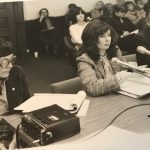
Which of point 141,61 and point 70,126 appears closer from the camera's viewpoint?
point 70,126

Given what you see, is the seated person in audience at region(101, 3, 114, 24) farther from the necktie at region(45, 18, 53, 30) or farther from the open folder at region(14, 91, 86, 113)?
the open folder at region(14, 91, 86, 113)

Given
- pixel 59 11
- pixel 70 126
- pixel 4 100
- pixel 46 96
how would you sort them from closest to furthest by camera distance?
1. pixel 70 126
2. pixel 46 96
3. pixel 4 100
4. pixel 59 11

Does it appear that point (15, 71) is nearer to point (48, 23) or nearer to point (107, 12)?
point (107, 12)

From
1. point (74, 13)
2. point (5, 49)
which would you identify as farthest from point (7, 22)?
point (5, 49)

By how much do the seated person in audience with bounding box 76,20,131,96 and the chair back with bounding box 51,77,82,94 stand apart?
2.9 inches

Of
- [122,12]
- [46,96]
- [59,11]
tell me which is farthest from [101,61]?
[59,11]

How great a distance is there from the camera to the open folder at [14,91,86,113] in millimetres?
1605

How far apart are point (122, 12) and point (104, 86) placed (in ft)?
9.66

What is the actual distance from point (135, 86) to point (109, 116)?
433mm

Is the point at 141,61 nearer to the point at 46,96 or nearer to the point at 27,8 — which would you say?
the point at 46,96

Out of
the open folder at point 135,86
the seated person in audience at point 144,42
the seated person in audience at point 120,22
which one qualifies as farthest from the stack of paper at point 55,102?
the seated person in audience at point 120,22

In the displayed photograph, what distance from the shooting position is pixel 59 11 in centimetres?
536

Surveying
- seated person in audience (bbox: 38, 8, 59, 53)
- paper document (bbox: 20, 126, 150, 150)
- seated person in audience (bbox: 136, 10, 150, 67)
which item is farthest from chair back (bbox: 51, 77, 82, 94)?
seated person in audience (bbox: 38, 8, 59, 53)

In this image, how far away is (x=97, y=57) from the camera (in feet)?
6.91
